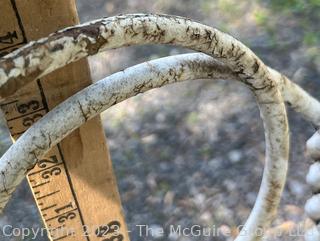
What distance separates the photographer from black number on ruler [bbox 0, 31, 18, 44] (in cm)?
62

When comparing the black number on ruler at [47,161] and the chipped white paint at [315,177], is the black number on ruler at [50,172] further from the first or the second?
the chipped white paint at [315,177]

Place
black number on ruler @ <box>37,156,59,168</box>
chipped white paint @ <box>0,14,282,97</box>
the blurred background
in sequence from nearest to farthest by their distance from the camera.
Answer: chipped white paint @ <box>0,14,282,97</box> < black number on ruler @ <box>37,156,59,168</box> < the blurred background

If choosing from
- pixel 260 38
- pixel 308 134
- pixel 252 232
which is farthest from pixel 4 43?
pixel 260 38

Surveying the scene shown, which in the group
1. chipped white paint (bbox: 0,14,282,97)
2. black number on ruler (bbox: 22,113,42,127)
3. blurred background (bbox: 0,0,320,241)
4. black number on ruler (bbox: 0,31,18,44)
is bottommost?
blurred background (bbox: 0,0,320,241)

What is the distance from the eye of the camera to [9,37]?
0.63m

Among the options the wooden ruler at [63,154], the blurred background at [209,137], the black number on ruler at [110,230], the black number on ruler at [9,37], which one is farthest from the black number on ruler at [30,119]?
the blurred background at [209,137]

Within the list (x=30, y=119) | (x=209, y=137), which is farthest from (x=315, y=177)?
(x=209, y=137)

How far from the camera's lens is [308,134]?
4.75ft

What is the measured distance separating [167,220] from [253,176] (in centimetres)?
24

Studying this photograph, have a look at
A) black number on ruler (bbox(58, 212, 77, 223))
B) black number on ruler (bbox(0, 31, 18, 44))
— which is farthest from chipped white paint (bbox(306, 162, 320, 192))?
black number on ruler (bbox(0, 31, 18, 44))

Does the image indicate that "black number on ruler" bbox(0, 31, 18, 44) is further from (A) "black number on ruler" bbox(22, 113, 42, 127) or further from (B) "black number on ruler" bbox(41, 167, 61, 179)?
(B) "black number on ruler" bbox(41, 167, 61, 179)

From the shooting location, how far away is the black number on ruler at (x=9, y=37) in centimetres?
62

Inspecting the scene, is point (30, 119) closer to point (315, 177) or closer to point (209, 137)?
point (315, 177)

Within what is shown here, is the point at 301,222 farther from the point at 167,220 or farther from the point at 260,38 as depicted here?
the point at 260,38
